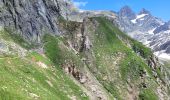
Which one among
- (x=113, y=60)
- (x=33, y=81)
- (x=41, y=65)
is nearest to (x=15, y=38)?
(x=41, y=65)

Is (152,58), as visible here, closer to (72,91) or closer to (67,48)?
(67,48)

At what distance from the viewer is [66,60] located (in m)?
130

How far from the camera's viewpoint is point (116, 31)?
174 meters

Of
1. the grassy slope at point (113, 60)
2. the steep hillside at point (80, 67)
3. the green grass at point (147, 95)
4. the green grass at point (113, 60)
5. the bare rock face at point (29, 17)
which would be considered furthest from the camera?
the green grass at point (147, 95)

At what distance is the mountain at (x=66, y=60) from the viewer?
102 metres

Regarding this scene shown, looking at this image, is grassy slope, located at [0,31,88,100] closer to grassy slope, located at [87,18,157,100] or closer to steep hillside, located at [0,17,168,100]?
steep hillside, located at [0,17,168,100]

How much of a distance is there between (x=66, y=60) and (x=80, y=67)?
5891mm

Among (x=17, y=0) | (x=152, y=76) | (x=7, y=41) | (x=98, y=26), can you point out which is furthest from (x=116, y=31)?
(x=7, y=41)

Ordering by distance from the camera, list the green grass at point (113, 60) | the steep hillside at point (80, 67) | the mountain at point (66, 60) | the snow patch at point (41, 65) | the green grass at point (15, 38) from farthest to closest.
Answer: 1. the green grass at point (113, 60)
2. the green grass at point (15, 38)
3. the snow patch at point (41, 65)
4. the mountain at point (66, 60)
5. the steep hillside at point (80, 67)

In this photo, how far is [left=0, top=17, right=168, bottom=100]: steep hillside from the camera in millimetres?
99125

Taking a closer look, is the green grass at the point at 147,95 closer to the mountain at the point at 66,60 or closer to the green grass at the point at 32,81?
the mountain at the point at 66,60

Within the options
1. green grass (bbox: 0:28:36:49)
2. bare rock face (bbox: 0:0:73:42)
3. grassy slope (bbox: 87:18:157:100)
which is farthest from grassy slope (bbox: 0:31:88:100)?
grassy slope (bbox: 87:18:157:100)

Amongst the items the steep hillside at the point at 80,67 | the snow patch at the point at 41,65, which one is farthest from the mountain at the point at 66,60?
the snow patch at the point at 41,65

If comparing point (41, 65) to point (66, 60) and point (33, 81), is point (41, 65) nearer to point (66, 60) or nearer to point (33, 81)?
point (33, 81)
